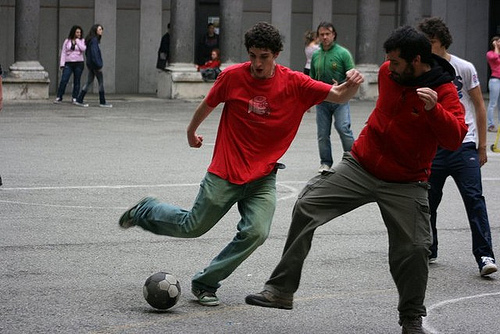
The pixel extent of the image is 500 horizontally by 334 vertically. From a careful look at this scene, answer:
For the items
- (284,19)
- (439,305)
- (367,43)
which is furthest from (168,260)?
(284,19)

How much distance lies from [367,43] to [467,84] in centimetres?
2187

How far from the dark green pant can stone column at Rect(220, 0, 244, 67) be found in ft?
72.6

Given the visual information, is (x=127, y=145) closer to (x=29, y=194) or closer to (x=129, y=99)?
(x=29, y=194)

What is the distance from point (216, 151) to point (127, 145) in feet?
34.1

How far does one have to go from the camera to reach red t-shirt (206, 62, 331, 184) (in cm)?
730

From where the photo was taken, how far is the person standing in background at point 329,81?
14.7 meters

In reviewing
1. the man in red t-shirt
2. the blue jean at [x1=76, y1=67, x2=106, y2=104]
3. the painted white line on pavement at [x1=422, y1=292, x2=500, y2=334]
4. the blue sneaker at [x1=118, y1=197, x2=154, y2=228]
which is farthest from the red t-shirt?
the blue jean at [x1=76, y1=67, x2=106, y2=104]

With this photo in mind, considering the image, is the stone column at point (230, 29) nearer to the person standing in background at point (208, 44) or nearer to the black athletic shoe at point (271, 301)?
the person standing in background at point (208, 44)

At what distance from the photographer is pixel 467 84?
28.7 feet

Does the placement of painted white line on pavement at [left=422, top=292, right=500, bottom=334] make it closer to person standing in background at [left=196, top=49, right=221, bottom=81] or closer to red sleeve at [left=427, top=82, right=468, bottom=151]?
red sleeve at [left=427, top=82, right=468, bottom=151]

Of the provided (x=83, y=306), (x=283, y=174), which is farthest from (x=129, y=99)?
(x=83, y=306)

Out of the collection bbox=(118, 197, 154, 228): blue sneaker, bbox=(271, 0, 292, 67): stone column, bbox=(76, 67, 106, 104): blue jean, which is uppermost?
bbox=(271, 0, 292, 67): stone column

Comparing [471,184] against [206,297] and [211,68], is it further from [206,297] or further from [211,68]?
[211,68]

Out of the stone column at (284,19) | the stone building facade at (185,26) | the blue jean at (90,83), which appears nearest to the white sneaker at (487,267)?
the blue jean at (90,83)
